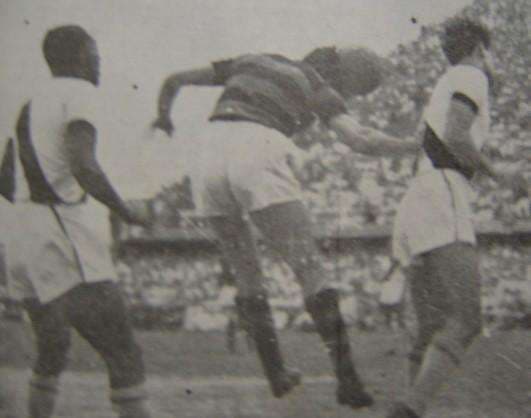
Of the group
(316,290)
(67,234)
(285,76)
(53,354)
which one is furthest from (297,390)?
(285,76)

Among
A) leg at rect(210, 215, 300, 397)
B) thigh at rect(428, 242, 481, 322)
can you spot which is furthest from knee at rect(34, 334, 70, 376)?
thigh at rect(428, 242, 481, 322)

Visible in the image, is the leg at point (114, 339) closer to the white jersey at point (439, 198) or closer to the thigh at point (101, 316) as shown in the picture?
the thigh at point (101, 316)

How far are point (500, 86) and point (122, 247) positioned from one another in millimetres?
1892

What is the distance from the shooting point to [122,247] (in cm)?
479

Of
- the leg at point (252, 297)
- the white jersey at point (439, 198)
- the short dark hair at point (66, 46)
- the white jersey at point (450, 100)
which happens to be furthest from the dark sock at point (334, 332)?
the short dark hair at point (66, 46)

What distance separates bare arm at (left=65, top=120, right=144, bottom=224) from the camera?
4.74m

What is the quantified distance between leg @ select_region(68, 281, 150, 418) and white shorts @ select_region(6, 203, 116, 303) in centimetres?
8

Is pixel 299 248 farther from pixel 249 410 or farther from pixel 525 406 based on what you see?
pixel 525 406

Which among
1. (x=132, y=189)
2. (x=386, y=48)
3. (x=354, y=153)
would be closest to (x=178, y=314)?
(x=132, y=189)

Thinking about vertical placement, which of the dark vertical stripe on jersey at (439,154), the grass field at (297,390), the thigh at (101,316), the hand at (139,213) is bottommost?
the grass field at (297,390)

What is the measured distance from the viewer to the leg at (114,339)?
15.5 ft

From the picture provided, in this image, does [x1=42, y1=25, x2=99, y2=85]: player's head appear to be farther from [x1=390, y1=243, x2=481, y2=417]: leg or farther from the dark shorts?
[x1=390, y1=243, x2=481, y2=417]: leg

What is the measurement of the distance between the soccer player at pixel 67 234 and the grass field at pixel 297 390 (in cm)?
9

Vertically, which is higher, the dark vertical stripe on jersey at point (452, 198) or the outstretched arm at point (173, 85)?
the outstretched arm at point (173, 85)
